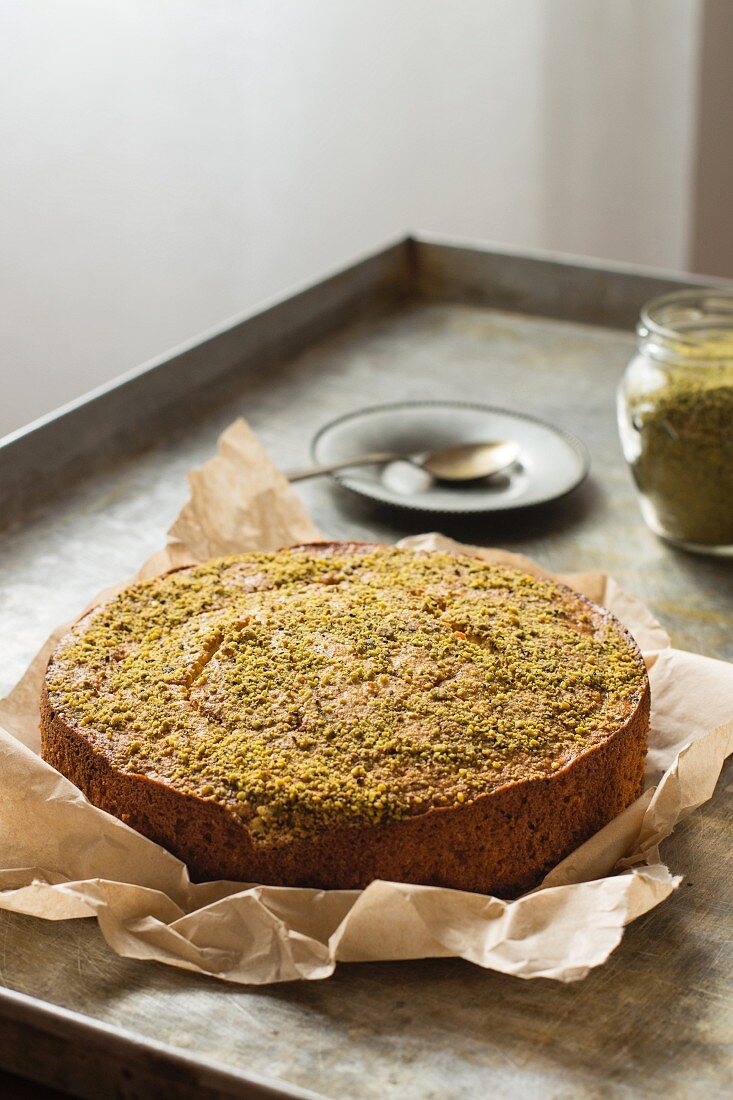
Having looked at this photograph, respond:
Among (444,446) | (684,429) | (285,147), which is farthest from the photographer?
(285,147)

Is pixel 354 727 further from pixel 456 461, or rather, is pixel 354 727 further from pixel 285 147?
pixel 285 147

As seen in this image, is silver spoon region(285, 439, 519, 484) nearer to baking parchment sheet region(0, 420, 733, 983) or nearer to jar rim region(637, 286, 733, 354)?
jar rim region(637, 286, 733, 354)

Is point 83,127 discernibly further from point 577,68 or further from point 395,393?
point 577,68

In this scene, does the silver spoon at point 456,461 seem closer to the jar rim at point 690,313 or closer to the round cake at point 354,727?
the jar rim at point 690,313

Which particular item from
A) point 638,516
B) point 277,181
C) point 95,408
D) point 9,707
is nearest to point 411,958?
point 9,707

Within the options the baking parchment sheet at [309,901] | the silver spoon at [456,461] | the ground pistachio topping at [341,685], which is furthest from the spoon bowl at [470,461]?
the baking parchment sheet at [309,901]

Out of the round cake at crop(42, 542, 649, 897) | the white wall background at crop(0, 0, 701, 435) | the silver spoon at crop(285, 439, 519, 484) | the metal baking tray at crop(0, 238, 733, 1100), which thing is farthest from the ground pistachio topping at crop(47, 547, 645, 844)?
the white wall background at crop(0, 0, 701, 435)

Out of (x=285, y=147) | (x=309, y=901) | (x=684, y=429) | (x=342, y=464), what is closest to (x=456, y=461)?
(x=342, y=464)
